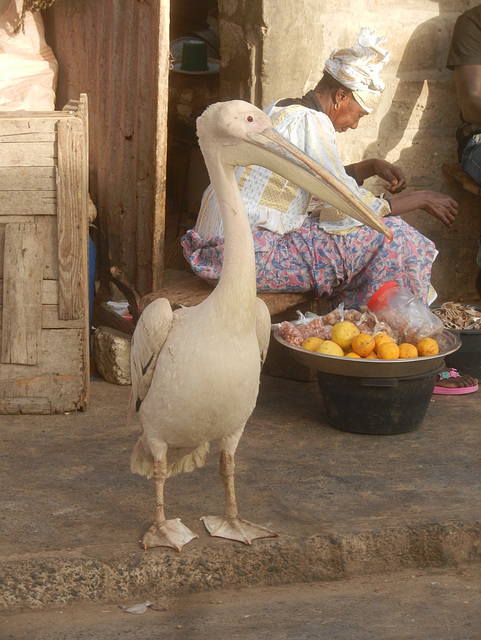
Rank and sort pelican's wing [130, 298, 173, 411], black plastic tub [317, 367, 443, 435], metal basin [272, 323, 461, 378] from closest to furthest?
pelican's wing [130, 298, 173, 411], metal basin [272, 323, 461, 378], black plastic tub [317, 367, 443, 435]

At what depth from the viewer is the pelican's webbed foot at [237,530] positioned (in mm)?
3336

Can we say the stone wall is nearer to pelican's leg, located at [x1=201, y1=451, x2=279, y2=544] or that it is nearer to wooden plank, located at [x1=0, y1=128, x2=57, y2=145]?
wooden plank, located at [x1=0, y1=128, x2=57, y2=145]

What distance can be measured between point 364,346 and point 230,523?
3.98ft

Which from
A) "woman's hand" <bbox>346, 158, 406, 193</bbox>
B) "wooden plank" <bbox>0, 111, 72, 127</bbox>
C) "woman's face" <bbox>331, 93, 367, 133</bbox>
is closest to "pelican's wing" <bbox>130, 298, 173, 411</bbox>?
"wooden plank" <bbox>0, 111, 72, 127</bbox>

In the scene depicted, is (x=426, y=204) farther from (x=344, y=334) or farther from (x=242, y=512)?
(x=242, y=512)

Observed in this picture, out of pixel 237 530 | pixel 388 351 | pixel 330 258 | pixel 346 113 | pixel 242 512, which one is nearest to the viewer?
pixel 237 530

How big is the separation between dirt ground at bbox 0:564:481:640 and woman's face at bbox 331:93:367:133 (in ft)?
9.68

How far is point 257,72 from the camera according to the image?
18.4 feet

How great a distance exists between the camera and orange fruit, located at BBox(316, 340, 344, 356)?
4.24 meters

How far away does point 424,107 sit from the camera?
20.2ft

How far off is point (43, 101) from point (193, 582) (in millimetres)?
3492

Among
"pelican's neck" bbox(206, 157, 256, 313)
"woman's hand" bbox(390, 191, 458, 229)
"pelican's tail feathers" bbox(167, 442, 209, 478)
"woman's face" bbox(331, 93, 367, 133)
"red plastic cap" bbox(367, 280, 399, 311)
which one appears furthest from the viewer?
"woman's face" bbox(331, 93, 367, 133)

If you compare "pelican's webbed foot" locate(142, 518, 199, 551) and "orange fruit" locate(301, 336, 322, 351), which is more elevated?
"orange fruit" locate(301, 336, 322, 351)

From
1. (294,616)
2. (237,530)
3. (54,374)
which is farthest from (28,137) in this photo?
(294,616)
